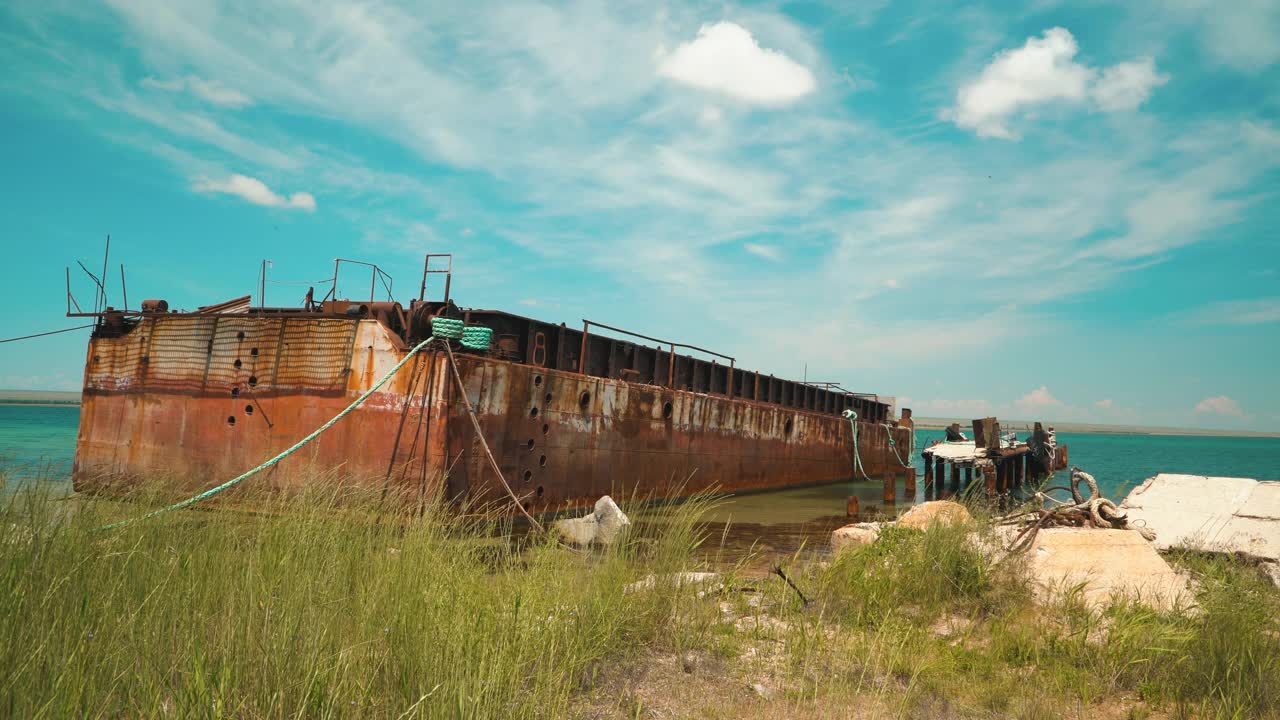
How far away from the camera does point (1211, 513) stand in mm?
7750

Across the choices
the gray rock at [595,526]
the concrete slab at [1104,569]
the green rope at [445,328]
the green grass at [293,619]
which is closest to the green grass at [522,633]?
the green grass at [293,619]

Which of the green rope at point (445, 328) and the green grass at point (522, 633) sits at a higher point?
the green rope at point (445, 328)

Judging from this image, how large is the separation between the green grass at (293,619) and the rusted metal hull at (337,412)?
16.5 feet

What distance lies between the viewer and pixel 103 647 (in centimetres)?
278

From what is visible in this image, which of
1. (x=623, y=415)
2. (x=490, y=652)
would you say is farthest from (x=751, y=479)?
(x=490, y=652)

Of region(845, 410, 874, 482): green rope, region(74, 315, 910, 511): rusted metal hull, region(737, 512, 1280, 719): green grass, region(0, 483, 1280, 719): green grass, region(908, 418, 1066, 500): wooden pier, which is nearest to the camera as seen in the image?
region(0, 483, 1280, 719): green grass

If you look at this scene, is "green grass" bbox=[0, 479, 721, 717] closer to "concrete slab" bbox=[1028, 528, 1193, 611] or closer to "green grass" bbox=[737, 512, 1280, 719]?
"green grass" bbox=[737, 512, 1280, 719]

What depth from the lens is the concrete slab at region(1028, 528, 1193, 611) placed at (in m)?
5.24

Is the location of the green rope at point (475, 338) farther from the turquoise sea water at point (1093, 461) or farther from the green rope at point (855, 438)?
the green rope at point (855, 438)

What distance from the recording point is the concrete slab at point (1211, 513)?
6.77 m

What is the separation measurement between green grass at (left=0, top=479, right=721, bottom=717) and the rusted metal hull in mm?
5025

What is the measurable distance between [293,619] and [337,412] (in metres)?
8.64

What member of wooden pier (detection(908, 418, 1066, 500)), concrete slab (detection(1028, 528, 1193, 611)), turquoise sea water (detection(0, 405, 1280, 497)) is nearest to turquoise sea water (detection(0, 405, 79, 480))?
turquoise sea water (detection(0, 405, 1280, 497))

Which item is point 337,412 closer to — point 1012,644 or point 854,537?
point 854,537
